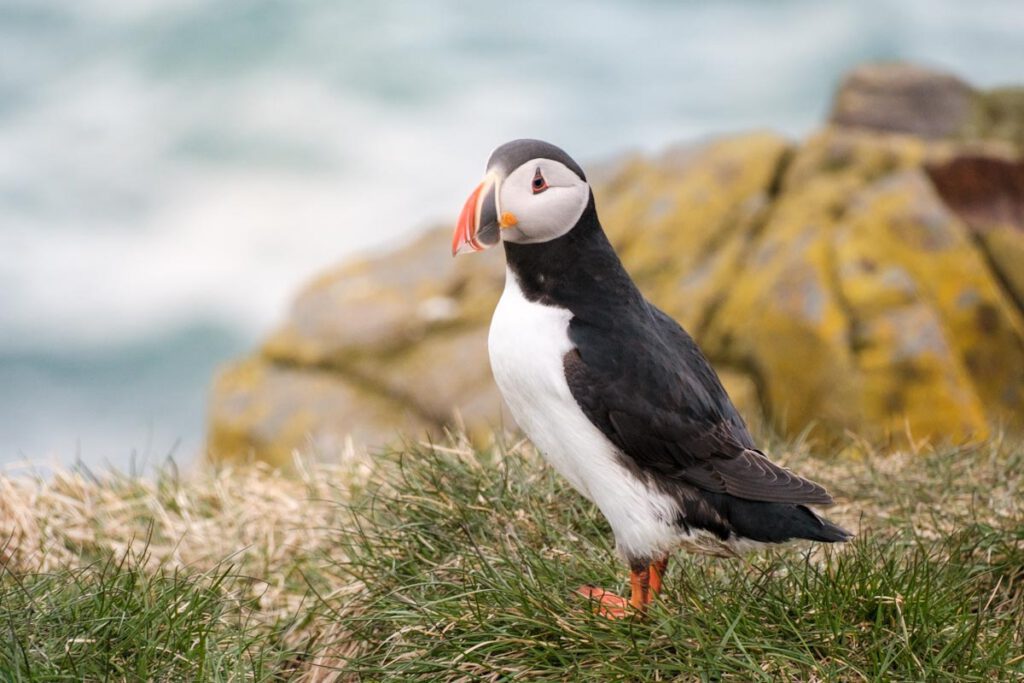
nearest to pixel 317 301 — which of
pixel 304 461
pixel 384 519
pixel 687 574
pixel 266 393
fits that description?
pixel 266 393

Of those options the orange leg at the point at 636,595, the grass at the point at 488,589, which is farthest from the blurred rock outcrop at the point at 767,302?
the orange leg at the point at 636,595

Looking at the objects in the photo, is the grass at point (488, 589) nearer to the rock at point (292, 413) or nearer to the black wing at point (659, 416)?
the black wing at point (659, 416)

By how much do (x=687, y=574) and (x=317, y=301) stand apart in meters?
9.22

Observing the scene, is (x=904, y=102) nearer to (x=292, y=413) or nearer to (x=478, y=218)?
(x=292, y=413)

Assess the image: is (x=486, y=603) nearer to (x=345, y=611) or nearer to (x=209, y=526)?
(x=345, y=611)

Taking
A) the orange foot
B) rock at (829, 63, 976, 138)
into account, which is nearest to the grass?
the orange foot

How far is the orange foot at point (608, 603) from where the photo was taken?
3.84 meters

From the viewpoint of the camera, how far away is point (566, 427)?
12.6 ft

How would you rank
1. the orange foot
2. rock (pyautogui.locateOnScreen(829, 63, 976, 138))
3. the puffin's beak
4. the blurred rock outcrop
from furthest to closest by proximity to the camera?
rock (pyautogui.locateOnScreen(829, 63, 976, 138)) < the blurred rock outcrop < the orange foot < the puffin's beak

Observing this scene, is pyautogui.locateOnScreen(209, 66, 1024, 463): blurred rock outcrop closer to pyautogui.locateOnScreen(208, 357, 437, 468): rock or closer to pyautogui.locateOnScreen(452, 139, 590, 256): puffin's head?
pyautogui.locateOnScreen(208, 357, 437, 468): rock

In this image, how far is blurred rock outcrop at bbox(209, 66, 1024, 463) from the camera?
916cm

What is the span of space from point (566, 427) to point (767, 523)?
2.51 feet

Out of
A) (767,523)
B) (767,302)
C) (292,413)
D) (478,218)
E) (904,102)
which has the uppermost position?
(478,218)

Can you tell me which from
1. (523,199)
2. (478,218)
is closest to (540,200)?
(523,199)
